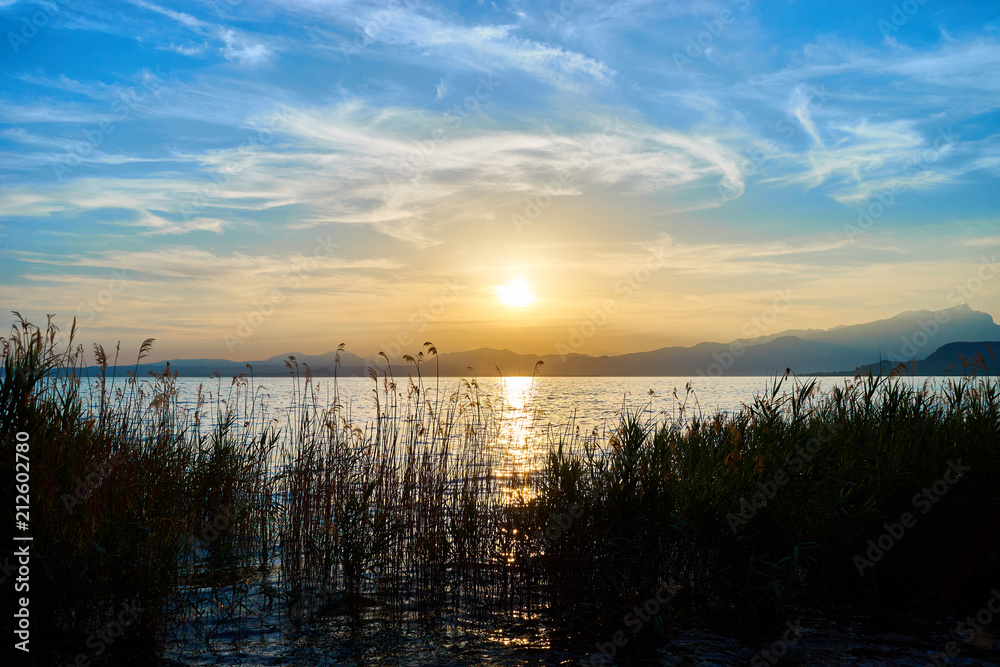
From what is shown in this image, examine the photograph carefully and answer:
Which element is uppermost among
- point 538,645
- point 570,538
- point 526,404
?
point 526,404

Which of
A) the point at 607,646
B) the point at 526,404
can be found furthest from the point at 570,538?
the point at 526,404

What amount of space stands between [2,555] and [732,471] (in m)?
8.71

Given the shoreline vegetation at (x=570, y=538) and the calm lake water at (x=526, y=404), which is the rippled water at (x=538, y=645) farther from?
the calm lake water at (x=526, y=404)

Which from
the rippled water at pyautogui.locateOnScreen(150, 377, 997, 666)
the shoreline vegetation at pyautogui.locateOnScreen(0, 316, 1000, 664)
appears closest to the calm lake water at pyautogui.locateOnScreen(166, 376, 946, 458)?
the shoreline vegetation at pyautogui.locateOnScreen(0, 316, 1000, 664)

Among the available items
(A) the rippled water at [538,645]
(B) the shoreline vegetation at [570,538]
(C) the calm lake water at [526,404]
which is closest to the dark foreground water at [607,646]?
(A) the rippled water at [538,645]

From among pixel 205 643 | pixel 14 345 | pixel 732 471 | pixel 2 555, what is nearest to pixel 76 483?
pixel 2 555

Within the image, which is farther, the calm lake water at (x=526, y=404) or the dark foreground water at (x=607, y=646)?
the calm lake water at (x=526, y=404)

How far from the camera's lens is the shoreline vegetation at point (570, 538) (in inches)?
254

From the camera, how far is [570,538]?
739 centimetres

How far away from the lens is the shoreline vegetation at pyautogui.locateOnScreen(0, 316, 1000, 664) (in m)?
6.44

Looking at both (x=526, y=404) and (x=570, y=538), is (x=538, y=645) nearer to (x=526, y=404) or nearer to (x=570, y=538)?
(x=570, y=538)

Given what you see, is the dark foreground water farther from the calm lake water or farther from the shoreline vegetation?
the calm lake water

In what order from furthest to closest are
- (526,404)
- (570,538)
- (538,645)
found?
(526,404) < (570,538) < (538,645)

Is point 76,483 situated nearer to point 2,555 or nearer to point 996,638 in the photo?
point 2,555
